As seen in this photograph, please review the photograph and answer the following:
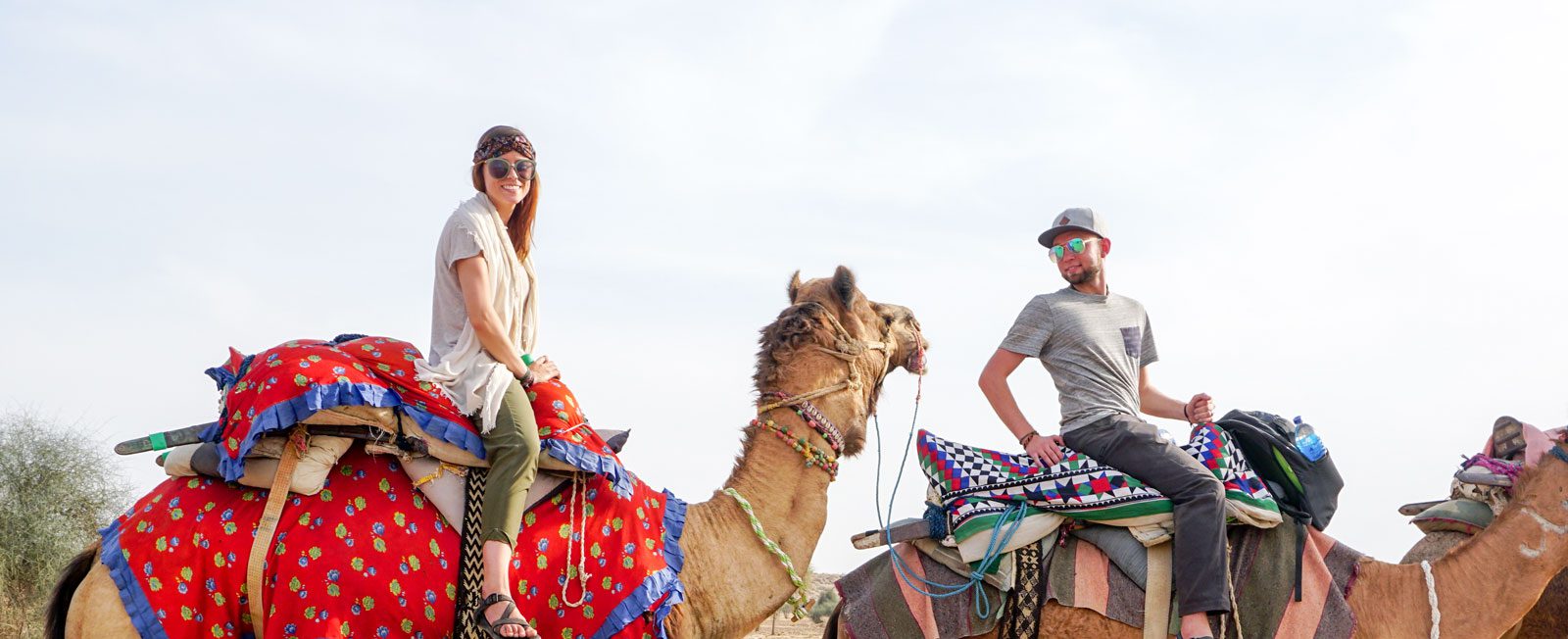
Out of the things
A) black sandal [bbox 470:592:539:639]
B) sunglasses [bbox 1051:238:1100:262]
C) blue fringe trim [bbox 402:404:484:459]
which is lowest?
black sandal [bbox 470:592:539:639]

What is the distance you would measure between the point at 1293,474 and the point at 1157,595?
99 cm

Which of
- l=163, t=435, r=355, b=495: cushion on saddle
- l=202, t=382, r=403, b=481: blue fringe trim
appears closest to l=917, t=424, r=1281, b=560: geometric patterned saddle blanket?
l=202, t=382, r=403, b=481: blue fringe trim

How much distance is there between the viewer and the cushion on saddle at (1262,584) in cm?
637

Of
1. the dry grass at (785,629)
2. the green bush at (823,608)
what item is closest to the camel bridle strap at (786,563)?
the dry grass at (785,629)

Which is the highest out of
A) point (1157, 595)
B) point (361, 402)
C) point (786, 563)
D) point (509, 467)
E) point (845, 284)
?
point (845, 284)

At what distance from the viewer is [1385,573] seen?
6.64 metres

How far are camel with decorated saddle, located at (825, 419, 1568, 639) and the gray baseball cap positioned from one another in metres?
1.18

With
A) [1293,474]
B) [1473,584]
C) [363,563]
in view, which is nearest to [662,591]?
[363,563]

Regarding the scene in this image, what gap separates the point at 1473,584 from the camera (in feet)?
21.7

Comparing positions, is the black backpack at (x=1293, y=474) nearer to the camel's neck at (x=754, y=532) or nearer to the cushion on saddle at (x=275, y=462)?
the camel's neck at (x=754, y=532)

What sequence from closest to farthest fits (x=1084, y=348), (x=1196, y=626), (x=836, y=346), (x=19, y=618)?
(x=1196, y=626), (x=1084, y=348), (x=836, y=346), (x=19, y=618)

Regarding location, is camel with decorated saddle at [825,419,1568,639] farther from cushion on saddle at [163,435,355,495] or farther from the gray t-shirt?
cushion on saddle at [163,435,355,495]

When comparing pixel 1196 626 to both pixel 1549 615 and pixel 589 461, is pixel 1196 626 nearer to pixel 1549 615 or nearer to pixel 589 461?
pixel 589 461

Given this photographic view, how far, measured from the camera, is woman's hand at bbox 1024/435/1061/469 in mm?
6762
